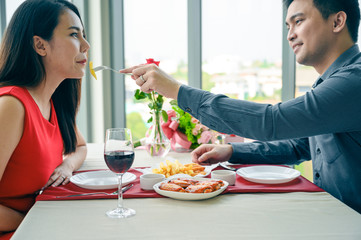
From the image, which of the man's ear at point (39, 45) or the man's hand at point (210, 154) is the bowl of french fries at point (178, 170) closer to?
the man's hand at point (210, 154)

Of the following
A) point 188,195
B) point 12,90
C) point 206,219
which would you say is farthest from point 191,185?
point 12,90

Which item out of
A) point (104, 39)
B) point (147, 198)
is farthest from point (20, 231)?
point (104, 39)

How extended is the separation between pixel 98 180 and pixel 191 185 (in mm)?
366

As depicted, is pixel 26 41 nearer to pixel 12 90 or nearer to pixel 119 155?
pixel 12 90

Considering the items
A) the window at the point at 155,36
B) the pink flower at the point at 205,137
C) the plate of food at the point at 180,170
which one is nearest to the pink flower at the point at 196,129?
the pink flower at the point at 205,137

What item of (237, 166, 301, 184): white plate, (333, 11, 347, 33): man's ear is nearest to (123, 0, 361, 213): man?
(333, 11, 347, 33): man's ear

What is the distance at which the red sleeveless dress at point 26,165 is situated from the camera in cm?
117

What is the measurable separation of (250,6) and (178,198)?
2.96m

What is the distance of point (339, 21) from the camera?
4.31 feet

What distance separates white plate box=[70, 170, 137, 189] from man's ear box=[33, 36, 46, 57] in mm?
560

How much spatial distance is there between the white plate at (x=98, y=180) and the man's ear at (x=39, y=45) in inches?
22.1

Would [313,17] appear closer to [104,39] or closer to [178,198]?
[178,198]

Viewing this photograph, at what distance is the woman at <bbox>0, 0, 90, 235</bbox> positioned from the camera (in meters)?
1.15

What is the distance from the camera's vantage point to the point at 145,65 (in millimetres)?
1282
